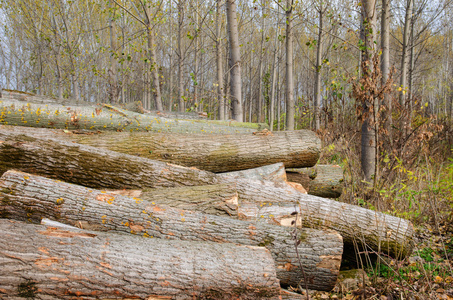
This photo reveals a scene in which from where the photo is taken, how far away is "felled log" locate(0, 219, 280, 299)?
170 centimetres

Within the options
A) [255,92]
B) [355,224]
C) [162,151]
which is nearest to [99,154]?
[162,151]

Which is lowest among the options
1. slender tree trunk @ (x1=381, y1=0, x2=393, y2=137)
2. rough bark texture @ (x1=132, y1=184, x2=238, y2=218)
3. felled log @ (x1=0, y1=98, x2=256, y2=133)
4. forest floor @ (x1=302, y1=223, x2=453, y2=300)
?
forest floor @ (x1=302, y1=223, x2=453, y2=300)

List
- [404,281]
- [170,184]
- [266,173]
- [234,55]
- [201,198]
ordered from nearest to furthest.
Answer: [404,281]
[201,198]
[170,184]
[266,173]
[234,55]

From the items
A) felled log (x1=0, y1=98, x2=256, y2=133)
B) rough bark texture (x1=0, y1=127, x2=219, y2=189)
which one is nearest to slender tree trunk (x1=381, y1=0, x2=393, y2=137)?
felled log (x1=0, y1=98, x2=256, y2=133)

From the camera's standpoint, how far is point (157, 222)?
2.43 meters

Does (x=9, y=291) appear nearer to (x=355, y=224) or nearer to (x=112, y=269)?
(x=112, y=269)

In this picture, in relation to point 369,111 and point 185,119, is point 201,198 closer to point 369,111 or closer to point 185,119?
point 185,119

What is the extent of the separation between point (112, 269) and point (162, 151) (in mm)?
2000

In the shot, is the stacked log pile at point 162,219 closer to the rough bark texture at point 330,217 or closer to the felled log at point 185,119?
the rough bark texture at point 330,217

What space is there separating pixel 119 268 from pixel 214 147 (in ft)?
7.24

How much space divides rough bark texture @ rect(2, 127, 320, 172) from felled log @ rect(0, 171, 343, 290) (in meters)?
1.16

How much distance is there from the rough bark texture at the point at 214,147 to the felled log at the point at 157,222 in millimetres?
1164

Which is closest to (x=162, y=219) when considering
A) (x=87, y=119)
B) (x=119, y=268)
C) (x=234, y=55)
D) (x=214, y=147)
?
(x=119, y=268)

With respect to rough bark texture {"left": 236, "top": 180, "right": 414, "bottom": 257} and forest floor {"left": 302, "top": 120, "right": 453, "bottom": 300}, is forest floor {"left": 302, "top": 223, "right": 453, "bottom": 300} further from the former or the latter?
rough bark texture {"left": 236, "top": 180, "right": 414, "bottom": 257}
